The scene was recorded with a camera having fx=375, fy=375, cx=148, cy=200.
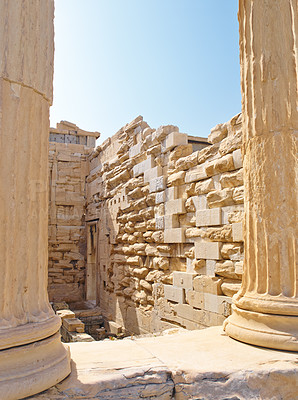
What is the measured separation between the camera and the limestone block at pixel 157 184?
7789 millimetres

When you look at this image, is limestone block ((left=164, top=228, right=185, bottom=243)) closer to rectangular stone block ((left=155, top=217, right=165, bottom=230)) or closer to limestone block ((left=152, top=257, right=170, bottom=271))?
rectangular stone block ((left=155, top=217, right=165, bottom=230))

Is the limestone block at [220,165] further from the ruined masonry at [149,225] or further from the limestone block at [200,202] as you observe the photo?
the limestone block at [200,202]

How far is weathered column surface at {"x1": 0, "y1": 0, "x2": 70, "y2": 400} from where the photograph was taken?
2.36 metres

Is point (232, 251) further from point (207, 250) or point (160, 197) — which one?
point (160, 197)

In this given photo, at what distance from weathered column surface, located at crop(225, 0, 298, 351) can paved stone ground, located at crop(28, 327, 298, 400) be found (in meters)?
0.38

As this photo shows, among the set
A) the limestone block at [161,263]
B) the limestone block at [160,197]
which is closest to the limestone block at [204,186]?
the limestone block at [160,197]

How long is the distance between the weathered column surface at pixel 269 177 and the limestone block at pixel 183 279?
2.83 metres

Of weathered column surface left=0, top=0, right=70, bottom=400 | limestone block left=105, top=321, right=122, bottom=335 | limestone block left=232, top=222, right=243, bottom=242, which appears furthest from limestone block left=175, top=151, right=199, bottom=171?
limestone block left=105, top=321, right=122, bottom=335

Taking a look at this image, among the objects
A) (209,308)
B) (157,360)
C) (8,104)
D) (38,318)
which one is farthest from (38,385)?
(209,308)

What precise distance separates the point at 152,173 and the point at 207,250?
8.66 ft

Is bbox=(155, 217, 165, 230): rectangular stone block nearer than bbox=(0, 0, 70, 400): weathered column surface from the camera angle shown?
No

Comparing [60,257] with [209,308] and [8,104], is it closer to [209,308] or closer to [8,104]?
[209,308]

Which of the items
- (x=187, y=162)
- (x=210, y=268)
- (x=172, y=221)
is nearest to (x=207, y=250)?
(x=210, y=268)

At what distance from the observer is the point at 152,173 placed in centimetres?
827
